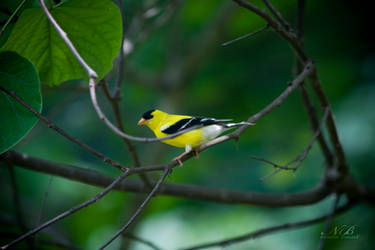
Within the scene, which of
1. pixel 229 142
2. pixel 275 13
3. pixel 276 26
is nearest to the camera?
pixel 276 26

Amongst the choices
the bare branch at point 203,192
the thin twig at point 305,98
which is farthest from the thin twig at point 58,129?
the thin twig at point 305,98

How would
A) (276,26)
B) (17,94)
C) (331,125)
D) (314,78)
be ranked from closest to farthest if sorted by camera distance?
(17,94)
(276,26)
(314,78)
(331,125)

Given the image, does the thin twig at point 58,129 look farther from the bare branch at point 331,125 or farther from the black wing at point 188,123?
the bare branch at point 331,125

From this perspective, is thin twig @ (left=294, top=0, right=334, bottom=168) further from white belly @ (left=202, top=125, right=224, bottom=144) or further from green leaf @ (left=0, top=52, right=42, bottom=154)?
green leaf @ (left=0, top=52, right=42, bottom=154)

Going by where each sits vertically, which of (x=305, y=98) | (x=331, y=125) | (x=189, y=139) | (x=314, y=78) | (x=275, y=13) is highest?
(x=275, y=13)

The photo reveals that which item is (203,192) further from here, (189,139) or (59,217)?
(59,217)

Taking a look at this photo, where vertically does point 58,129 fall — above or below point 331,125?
above

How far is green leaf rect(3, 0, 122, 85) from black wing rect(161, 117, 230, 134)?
72cm

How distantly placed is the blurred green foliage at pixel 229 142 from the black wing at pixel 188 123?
111cm

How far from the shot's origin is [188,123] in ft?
8.20

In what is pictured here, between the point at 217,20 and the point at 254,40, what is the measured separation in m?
0.71

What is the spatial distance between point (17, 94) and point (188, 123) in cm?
115

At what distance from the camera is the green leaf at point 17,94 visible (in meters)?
1.62

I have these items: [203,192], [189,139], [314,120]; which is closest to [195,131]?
[189,139]
